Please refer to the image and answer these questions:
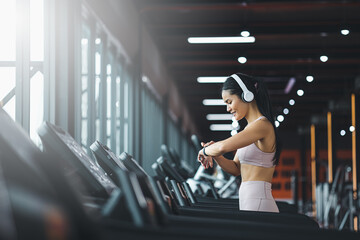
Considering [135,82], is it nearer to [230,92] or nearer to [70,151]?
[230,92]

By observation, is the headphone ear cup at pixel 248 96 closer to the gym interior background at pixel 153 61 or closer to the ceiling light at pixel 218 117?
the gym interior background at pixel 153 61

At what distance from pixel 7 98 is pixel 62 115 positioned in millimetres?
584

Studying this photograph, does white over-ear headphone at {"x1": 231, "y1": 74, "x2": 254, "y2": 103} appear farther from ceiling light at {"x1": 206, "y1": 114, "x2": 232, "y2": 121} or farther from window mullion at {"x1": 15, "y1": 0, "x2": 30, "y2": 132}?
ceiling light at {"x1": 206, "y1": 114, "x2": 232, "y2": 121}

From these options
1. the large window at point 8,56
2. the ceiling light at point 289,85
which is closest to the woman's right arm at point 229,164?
the large window at point 8,56

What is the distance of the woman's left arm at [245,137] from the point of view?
2.74 metres

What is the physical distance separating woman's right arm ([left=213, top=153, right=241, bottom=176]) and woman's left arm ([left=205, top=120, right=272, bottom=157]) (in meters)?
0.17

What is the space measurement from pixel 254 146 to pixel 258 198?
9.2 inches

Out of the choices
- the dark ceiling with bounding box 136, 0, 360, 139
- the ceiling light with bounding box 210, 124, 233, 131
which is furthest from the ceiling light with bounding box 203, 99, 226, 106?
the ceiling light with bounding box 210, 124, 233, 131

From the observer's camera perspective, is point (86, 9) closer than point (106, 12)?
Yes

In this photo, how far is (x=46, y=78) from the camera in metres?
4.40

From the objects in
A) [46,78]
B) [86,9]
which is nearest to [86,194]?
[46,78]

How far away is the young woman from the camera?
2.84 metres

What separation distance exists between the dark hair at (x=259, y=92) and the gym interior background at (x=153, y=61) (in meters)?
0.44

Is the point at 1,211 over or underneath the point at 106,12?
underneath
